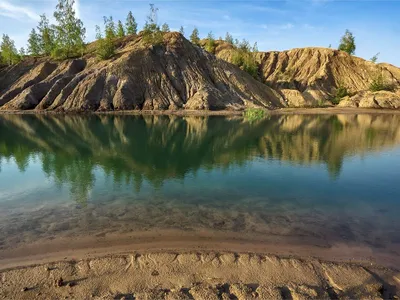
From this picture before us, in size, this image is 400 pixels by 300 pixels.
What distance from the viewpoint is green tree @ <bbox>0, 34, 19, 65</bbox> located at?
91.4m

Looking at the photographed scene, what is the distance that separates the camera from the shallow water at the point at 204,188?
14.0 meters

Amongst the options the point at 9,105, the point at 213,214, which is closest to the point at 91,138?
the point at 213,214

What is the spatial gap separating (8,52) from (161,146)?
277ft

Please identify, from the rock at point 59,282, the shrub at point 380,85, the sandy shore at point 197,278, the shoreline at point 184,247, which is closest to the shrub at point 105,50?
the shoreline at point 184,247

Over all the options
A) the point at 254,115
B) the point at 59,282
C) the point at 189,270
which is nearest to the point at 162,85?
the point at 254,115

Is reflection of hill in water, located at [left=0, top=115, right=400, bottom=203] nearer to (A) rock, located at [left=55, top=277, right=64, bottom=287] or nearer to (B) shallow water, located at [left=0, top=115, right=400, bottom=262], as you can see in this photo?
(B) shallow water, located at [left=0, top=115, right=400, bottom=262]

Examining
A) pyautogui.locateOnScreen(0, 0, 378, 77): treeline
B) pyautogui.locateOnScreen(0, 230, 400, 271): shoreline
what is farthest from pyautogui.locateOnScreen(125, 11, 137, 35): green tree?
pyautogui.locateOnScreen(0, 230, 400, 271): shoreline

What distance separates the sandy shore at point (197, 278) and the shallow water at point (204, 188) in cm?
232

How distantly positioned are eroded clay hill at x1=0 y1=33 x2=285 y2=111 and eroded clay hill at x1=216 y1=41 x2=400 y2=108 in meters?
13.8

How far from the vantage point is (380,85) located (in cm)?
9331

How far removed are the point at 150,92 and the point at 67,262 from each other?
6877cm

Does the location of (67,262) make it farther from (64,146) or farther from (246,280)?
(64,146)

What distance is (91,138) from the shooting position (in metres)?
38.8

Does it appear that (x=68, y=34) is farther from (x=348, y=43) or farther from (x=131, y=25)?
(x=348, y=43)
